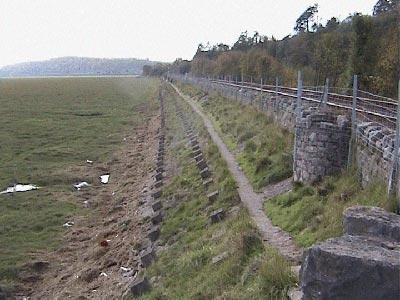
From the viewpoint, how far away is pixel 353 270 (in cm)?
541

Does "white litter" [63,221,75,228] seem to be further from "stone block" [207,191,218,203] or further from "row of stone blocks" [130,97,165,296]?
"stone block" [207,191,218,203]

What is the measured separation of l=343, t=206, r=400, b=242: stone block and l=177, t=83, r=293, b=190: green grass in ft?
27.8

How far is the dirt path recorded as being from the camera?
9.89m

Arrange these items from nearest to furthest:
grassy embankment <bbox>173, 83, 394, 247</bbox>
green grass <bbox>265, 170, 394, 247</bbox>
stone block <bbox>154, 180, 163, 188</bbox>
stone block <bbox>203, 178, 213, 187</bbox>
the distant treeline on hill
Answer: green grass <bbox>265, 170, 394, 247</bbox> → grassy embankment <bbox>173, 83, 394, 247</bbox> → stone block <bbox>203, 178, 213, 187</bbox> → stone block <bbox>154, 180, 163, 188</bbox> → the distant treeline on hill

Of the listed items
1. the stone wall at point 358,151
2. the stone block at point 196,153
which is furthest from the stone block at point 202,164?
the stone wall at point 358,151

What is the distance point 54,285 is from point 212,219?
4.19m

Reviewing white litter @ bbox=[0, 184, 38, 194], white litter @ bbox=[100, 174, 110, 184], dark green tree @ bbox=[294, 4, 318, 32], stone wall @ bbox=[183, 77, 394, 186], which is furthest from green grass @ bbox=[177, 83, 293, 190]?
dark green tree @ bbox=[294, 4, 318, 32]

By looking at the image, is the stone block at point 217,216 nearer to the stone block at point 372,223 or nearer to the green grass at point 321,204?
the green grass at point 321,204

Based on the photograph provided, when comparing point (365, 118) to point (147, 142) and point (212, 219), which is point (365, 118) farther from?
point (147, 142)

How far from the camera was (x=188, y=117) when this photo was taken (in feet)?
128

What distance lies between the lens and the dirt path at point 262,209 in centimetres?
989

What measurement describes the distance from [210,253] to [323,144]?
12.9ft

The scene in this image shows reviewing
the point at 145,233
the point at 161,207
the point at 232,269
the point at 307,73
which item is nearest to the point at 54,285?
the point at 145,233

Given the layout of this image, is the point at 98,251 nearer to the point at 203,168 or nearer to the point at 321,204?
the point at 203,168
